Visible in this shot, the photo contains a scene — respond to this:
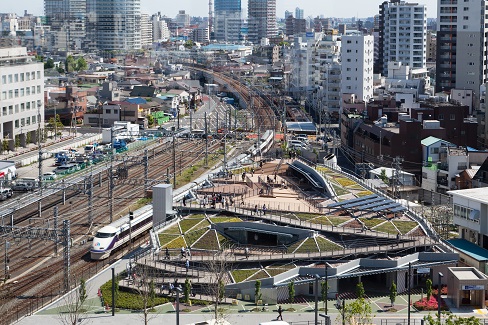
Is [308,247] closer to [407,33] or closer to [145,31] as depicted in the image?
[407,33]

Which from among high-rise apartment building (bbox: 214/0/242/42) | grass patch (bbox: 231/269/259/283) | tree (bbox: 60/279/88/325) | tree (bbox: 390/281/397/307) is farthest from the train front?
high-rise apartment building (bbox: 214/0/242/42)

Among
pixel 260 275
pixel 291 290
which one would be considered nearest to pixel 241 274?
pixel 260 275

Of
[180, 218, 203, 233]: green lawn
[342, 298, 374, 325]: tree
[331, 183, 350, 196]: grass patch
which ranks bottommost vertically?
[342, 298, 374, 325]: tree

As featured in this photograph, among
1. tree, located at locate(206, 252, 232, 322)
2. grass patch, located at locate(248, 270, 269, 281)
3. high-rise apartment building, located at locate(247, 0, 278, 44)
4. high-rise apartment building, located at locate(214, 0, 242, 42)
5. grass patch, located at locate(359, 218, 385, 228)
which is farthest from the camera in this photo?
high-rise apartment building, located at locate(214, 0, 242, 42)

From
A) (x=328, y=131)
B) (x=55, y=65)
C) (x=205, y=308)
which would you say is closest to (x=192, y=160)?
(x=328, y=131)

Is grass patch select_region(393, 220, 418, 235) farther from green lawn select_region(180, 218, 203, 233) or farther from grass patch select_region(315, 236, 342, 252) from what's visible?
green lawn select_region(180, 218, 203, 233)

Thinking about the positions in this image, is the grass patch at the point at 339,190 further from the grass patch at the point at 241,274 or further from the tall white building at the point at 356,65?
the tall white building at the point at 356,65

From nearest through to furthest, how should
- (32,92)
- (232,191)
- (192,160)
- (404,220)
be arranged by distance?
(404,220)
(232,191)
(192,160)
(32,92)

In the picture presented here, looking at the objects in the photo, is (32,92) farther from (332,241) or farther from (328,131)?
(332,241)
